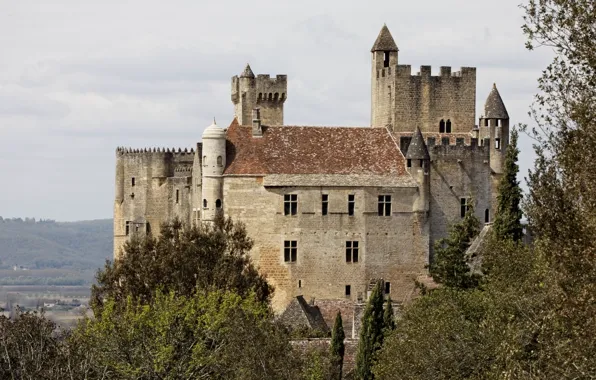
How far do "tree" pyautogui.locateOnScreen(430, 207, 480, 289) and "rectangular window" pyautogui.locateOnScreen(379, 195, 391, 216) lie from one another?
3.09 m

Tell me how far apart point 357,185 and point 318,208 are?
1.98 meters

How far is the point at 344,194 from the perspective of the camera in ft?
240

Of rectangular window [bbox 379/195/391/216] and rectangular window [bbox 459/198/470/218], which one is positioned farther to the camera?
rectangular window [bbox 459/198/470/218]

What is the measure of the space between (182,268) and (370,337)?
9.72 meters

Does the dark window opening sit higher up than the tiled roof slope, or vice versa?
the dark window opening

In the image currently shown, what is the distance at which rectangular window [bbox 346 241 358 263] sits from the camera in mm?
Result: 73312

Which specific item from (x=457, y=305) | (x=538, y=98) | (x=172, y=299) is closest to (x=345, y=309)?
(x=172, y=299)

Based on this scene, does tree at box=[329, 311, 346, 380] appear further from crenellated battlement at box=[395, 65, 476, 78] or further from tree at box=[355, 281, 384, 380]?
crenellated battlement at box=[395, 65, 476, 78]

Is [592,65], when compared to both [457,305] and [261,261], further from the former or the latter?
[261,261]

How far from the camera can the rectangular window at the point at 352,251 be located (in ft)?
241

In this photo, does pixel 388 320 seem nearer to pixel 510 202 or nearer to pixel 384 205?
pixel 510 202

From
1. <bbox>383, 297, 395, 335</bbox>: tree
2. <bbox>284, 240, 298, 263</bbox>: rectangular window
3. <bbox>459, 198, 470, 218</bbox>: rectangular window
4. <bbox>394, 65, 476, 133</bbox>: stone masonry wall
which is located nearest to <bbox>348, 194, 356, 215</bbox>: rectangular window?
<bbox>284, 240, 298, 263</bbox>: rectangular window

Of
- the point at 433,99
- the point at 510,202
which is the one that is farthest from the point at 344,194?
the point at 510,202

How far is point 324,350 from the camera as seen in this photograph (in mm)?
56844
